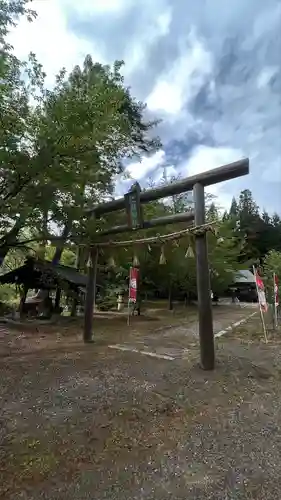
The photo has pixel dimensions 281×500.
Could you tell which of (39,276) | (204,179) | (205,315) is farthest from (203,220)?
(39,276)

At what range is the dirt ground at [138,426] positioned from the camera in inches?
91.6

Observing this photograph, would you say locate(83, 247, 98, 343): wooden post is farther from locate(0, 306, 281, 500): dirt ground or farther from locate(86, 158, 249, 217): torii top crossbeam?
locate(86, 158, 249, 217): torii top crossbeam

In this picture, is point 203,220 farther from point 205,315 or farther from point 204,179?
point 205,315

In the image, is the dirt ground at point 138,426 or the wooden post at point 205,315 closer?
the dirt ground at point 138,426

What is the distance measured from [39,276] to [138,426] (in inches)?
400

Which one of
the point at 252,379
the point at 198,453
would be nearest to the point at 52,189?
the point at 198,453

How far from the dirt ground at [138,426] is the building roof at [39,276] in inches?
232

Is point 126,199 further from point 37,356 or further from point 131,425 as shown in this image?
point 131,425

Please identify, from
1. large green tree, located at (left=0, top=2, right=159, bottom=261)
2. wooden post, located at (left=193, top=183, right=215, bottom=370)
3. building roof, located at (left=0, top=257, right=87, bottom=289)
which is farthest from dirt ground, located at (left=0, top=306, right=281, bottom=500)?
building roof, located at (left=0, top=257, right=87, bottom=289)

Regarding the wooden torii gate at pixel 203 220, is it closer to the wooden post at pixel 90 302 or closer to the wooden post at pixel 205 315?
the wooden post at pixel 205 315

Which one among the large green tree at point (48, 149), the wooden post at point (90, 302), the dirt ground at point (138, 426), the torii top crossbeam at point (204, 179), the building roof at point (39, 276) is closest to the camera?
the dirt ground at point (138, 426)

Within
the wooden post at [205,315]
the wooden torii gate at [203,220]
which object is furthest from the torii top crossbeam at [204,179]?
the wooden post at [205,315]

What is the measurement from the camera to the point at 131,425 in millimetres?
3391

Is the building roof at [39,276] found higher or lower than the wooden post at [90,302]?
higher
